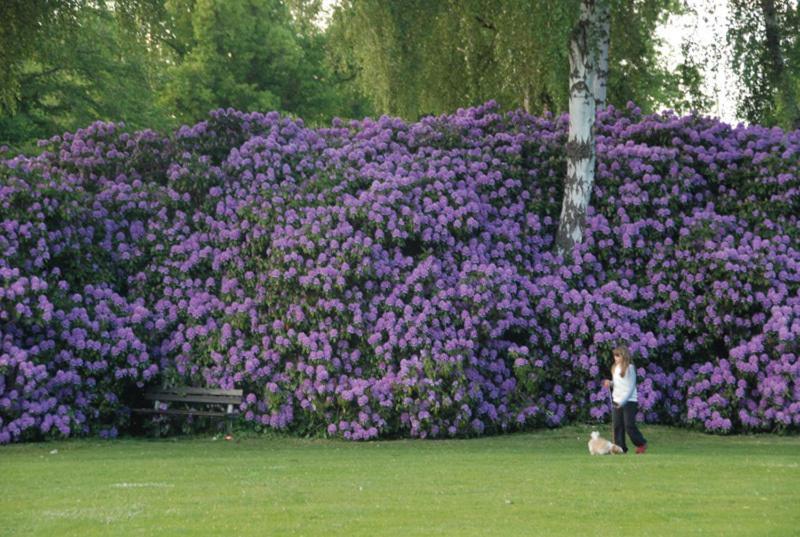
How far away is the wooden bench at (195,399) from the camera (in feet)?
61.5

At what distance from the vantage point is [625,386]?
1500cm

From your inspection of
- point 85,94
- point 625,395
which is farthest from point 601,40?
point 85,94

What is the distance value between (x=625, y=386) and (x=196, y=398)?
6.84 metres

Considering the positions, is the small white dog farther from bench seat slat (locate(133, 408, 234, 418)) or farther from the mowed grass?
bench seat slat (locate(133, 408, 234, 418))

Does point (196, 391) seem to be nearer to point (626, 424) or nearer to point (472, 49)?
point (626, 424)

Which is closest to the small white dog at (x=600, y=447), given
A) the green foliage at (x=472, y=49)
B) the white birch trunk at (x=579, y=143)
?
the white birch trunk at (x=579, y=143)

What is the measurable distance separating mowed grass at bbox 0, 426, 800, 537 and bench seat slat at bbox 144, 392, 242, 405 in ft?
6.73

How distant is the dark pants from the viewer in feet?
49.2

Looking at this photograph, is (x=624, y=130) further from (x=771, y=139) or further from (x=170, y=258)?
(x=170, y=258)

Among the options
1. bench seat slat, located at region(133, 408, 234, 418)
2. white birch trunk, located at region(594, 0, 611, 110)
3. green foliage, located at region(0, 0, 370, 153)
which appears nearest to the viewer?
bench seat slat, located at region(133, 408, 234, 418)

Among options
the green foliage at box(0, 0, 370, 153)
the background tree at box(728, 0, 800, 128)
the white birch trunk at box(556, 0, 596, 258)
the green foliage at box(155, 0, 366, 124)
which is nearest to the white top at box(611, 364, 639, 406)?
the white birch trunk at box(556, 0, 596, 258)

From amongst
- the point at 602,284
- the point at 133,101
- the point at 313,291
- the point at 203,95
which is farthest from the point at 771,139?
the point at 203,95

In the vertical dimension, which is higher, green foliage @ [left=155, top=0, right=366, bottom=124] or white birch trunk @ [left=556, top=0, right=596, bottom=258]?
green foliage @ [left=155, top=0, right=366, bottom=124]

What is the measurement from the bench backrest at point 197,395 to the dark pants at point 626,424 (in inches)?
234
